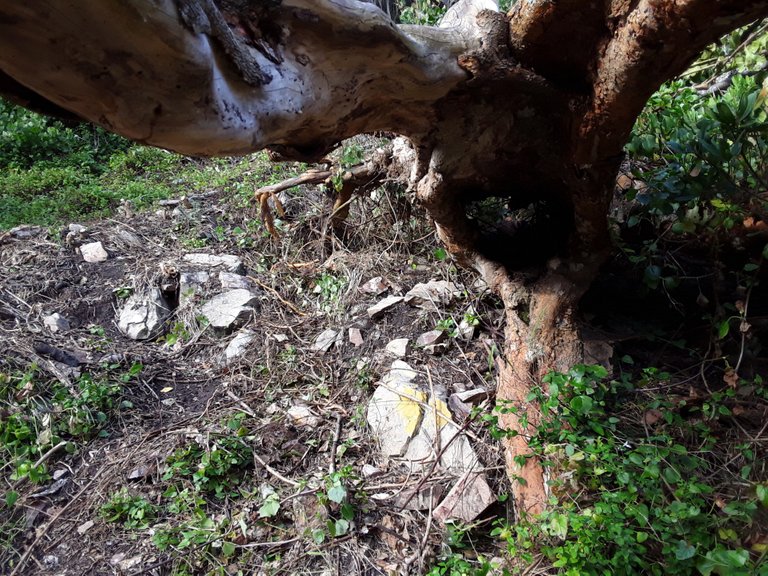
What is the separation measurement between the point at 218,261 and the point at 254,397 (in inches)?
64.7

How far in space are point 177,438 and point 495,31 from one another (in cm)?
266

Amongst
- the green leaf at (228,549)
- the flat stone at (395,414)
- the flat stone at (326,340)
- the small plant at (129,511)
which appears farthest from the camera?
the flat stone at (326,340)

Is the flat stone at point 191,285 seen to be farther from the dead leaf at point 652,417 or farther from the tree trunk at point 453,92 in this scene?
the dead leaf at point 652,417

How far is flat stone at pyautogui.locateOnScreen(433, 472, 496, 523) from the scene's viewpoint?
2.28 m

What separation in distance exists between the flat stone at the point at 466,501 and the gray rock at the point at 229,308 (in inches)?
83.4

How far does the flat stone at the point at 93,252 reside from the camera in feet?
14.6

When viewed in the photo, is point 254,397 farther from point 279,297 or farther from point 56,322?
point 56,322

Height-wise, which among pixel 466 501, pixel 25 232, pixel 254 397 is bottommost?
pixel 25 232

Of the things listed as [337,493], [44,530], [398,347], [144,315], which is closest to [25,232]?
[144,315]

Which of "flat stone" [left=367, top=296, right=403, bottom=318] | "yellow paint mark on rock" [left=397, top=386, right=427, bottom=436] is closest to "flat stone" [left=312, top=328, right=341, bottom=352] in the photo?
"flat stone" [left=367, top=296, right=403, bottom=318]

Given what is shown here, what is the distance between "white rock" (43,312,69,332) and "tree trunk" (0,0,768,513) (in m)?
2.73

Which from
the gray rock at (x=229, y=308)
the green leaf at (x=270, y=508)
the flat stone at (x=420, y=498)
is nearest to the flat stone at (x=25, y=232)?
the gray rock at (x=229, y=308)

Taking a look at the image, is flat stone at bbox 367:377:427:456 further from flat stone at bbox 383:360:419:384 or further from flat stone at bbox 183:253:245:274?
flat stone at bbox 183:253:245:274

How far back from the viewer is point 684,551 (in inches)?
64.3
